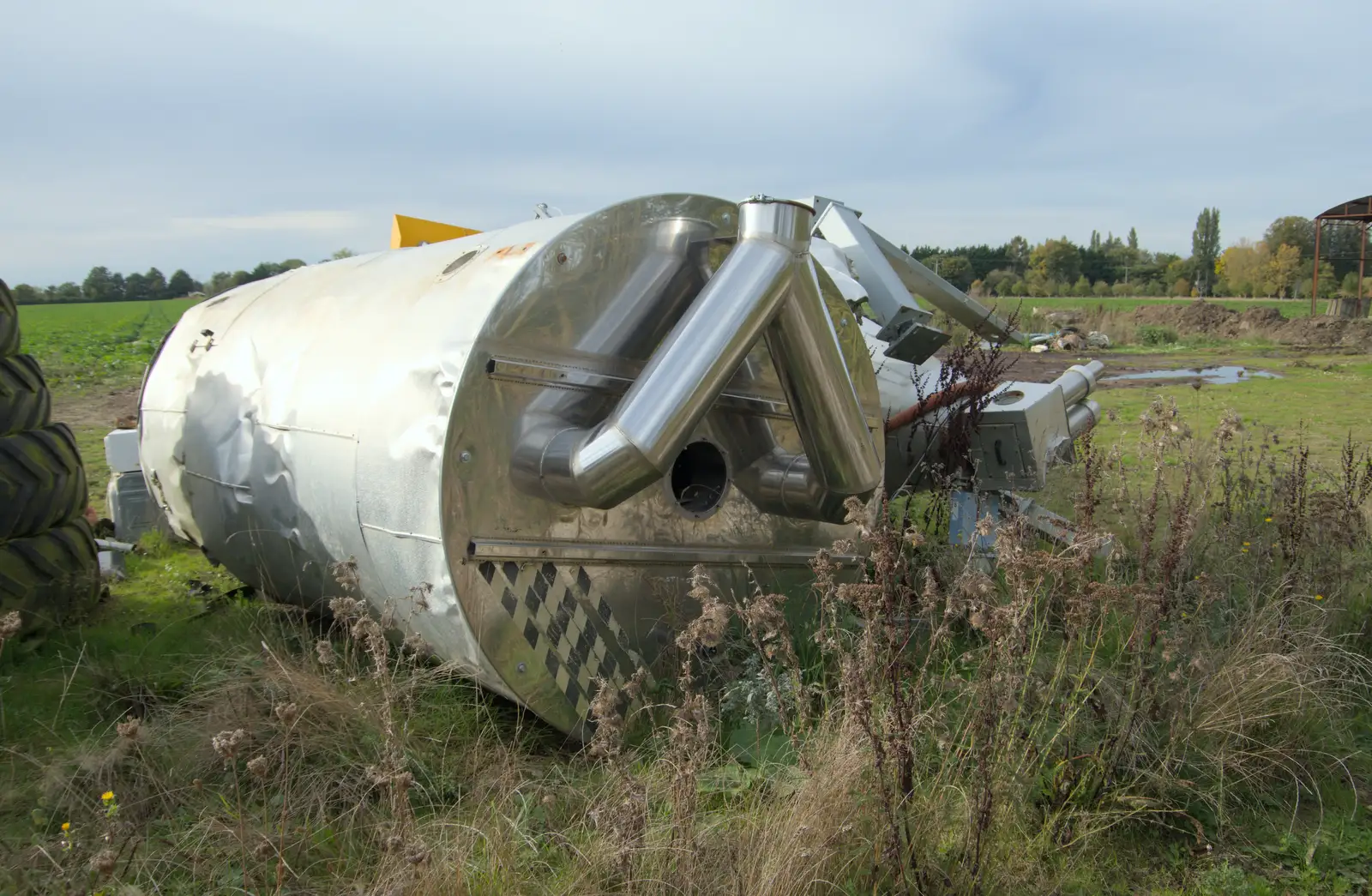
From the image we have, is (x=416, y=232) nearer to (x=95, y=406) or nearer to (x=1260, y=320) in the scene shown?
(x=95, y=406)

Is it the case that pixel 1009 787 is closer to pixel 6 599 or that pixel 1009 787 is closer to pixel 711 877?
pixel 711 877

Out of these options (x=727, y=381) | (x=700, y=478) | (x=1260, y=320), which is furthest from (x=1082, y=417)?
(x=1260, y=320)

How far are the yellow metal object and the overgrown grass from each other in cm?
249

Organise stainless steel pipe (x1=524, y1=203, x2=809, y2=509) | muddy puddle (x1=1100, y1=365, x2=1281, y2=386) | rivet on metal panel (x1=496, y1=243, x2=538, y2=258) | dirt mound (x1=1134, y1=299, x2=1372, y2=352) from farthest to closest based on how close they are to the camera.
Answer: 1. dirt mound (x1=1134, y1=299, x2=1372, y2=352)
2. muddy puddle (x1=1100, y1=365, x2=1281, y2=386)
3. rivet on metal panel (x1=496, y1=243, x2=538, y2=258)
4. stainless steel pipe (x1=524, y1=203, x2=809, y2=509)

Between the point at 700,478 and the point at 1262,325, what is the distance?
3717 centimetres

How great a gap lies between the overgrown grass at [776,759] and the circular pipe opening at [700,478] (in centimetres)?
40

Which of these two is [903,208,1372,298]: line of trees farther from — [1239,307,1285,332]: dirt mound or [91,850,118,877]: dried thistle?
[91,850,118,877]: dried thistle

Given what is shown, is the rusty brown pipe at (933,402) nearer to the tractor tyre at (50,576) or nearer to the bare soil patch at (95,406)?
the tractor tyre at (50,576)

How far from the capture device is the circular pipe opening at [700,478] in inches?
163

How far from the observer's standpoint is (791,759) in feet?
10.7

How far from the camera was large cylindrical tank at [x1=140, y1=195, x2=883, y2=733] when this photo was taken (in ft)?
10.9

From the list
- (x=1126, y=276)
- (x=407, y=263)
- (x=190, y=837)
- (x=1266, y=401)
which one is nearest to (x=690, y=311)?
(x=407, y=263)

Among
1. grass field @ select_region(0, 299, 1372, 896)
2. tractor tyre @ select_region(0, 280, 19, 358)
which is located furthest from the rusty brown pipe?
tractor tyre @ select_region(0, 280, 19, 358)

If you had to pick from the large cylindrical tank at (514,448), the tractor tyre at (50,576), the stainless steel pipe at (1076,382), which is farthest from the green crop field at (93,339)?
the stainless steel pipe at (1076,382)
